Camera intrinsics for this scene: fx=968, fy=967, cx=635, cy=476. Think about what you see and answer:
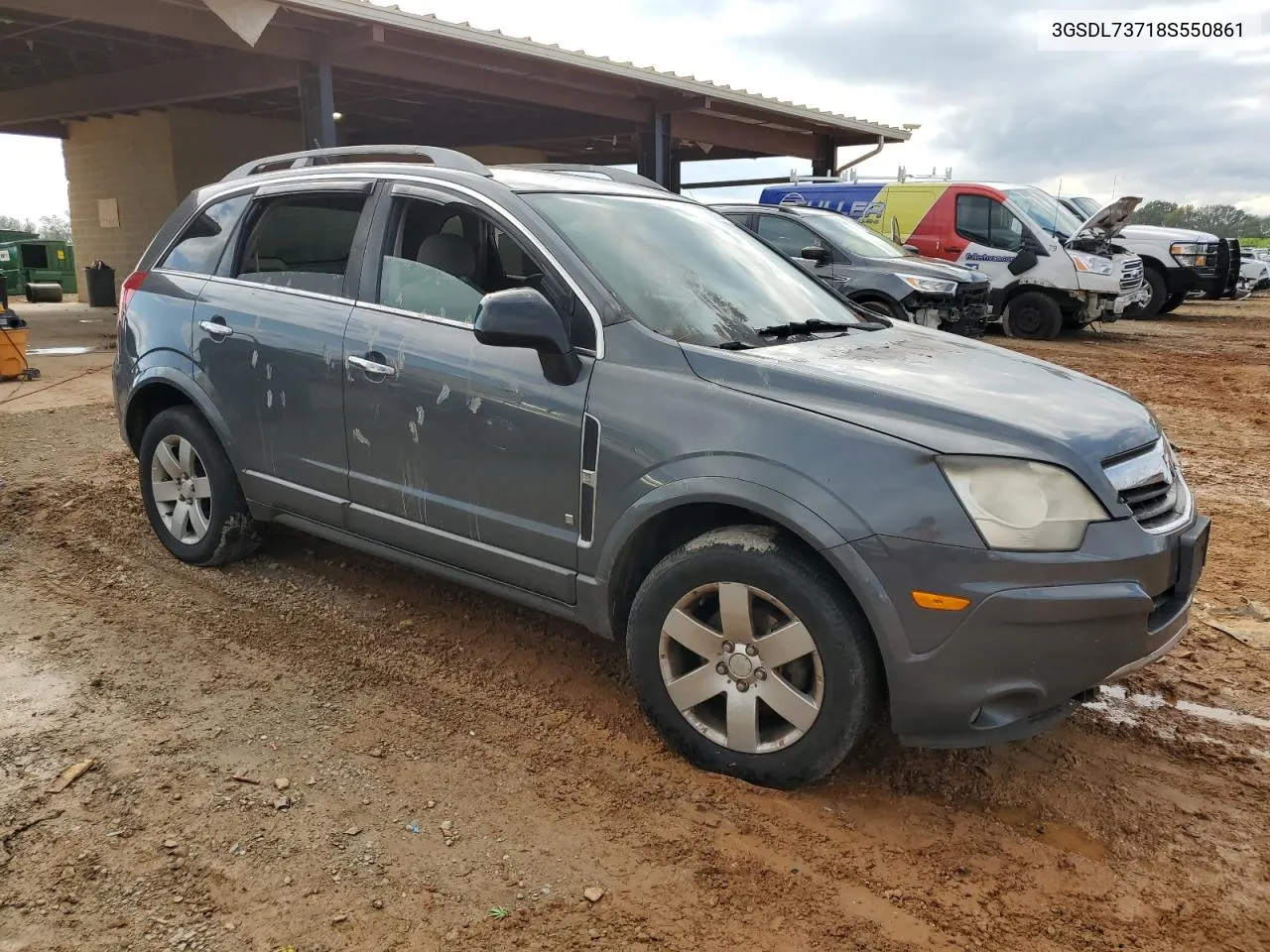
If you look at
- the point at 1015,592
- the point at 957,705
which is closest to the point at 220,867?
the point at 957,705

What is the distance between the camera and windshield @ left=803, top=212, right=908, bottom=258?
1063 centimetres

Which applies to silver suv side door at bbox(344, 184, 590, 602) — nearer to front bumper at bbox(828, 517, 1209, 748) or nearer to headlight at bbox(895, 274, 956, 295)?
front bumper at bbox(828, 517, 1209, 748)

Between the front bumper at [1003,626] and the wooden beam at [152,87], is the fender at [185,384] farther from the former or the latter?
the wooden beam at [152,87]

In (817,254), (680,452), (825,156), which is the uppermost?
(825,156)

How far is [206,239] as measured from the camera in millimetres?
4484

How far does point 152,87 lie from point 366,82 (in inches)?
114

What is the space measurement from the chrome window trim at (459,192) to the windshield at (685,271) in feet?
0.30

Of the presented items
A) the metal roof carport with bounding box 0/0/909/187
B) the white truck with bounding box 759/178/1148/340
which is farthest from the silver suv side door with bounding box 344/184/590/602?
the white truck with bounding box 759/178/1148/340

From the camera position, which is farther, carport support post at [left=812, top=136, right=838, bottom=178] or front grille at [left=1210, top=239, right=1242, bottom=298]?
carport support post at [left=812, top=136, right=838, bottom=178]

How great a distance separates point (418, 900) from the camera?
2391 millimetres

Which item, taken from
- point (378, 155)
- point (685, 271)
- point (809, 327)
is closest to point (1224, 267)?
point (809, 327)

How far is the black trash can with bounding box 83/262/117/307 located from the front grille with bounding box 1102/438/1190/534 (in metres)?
20.4

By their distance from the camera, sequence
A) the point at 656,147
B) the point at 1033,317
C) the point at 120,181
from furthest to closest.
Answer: the point at 120,181, the point at 656,147, the point at 1033,317

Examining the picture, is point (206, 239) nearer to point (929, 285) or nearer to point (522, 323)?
point (522, 323)
